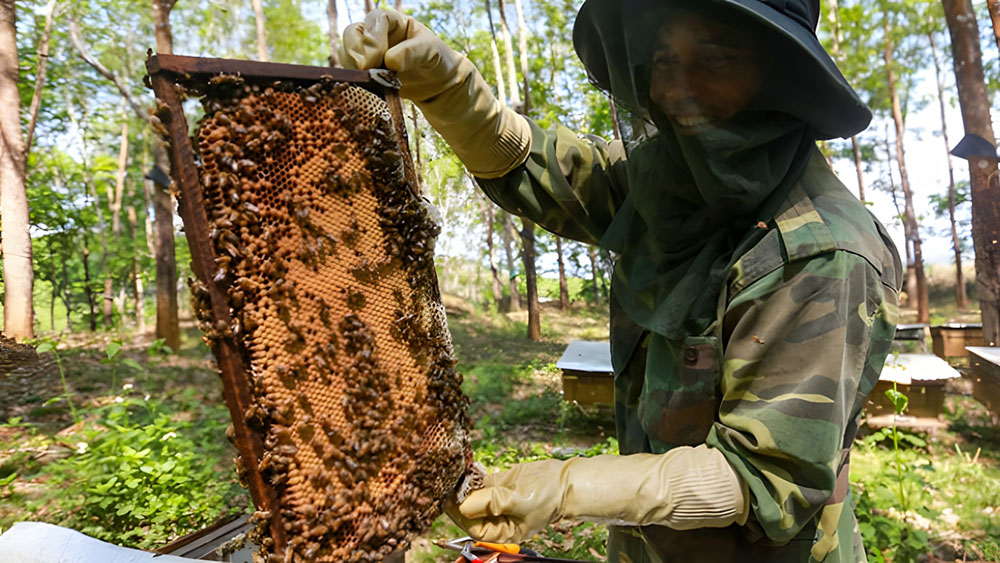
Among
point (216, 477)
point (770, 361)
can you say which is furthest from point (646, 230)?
point (216, 477)

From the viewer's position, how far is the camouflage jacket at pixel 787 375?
128 centimetres

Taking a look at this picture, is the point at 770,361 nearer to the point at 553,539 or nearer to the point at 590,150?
the point at 590,150

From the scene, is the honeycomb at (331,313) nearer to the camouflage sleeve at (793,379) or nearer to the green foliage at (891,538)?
the camouflage sleeve at (793,379)

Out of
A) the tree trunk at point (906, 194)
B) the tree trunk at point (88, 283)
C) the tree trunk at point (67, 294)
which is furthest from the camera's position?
the tree trunk at point (906, 194)

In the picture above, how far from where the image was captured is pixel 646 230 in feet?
6.07

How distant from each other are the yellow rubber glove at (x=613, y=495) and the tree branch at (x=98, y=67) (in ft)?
15.8

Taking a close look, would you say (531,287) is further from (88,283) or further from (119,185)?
(119,185)

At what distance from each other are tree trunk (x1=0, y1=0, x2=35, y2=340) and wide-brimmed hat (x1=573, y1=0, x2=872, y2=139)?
14.8 ft

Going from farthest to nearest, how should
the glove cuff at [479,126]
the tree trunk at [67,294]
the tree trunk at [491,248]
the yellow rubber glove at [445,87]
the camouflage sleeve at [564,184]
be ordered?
the tree trunk at [491,248], the tree trunk at [67,294], the camouflage sleeve at [564,184], the glove cuff at [479,126], the yellow rubber glove at [445,87]

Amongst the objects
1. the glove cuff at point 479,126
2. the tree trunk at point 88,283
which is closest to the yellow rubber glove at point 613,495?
the glove cuff at point 479,126

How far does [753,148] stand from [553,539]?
408cm

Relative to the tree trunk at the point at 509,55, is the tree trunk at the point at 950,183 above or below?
below

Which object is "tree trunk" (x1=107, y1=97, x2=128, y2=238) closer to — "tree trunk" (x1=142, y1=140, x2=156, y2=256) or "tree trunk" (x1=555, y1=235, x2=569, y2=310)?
"tree trunk" (x1=142, y1=140, x2=156, y2=256)

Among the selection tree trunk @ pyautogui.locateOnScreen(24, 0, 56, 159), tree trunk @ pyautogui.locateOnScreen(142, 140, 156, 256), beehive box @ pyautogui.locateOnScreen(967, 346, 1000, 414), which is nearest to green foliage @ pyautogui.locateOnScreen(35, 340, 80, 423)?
tree trunk @ pyautogui.locateOnScreen(24, 0, 56, 159)
